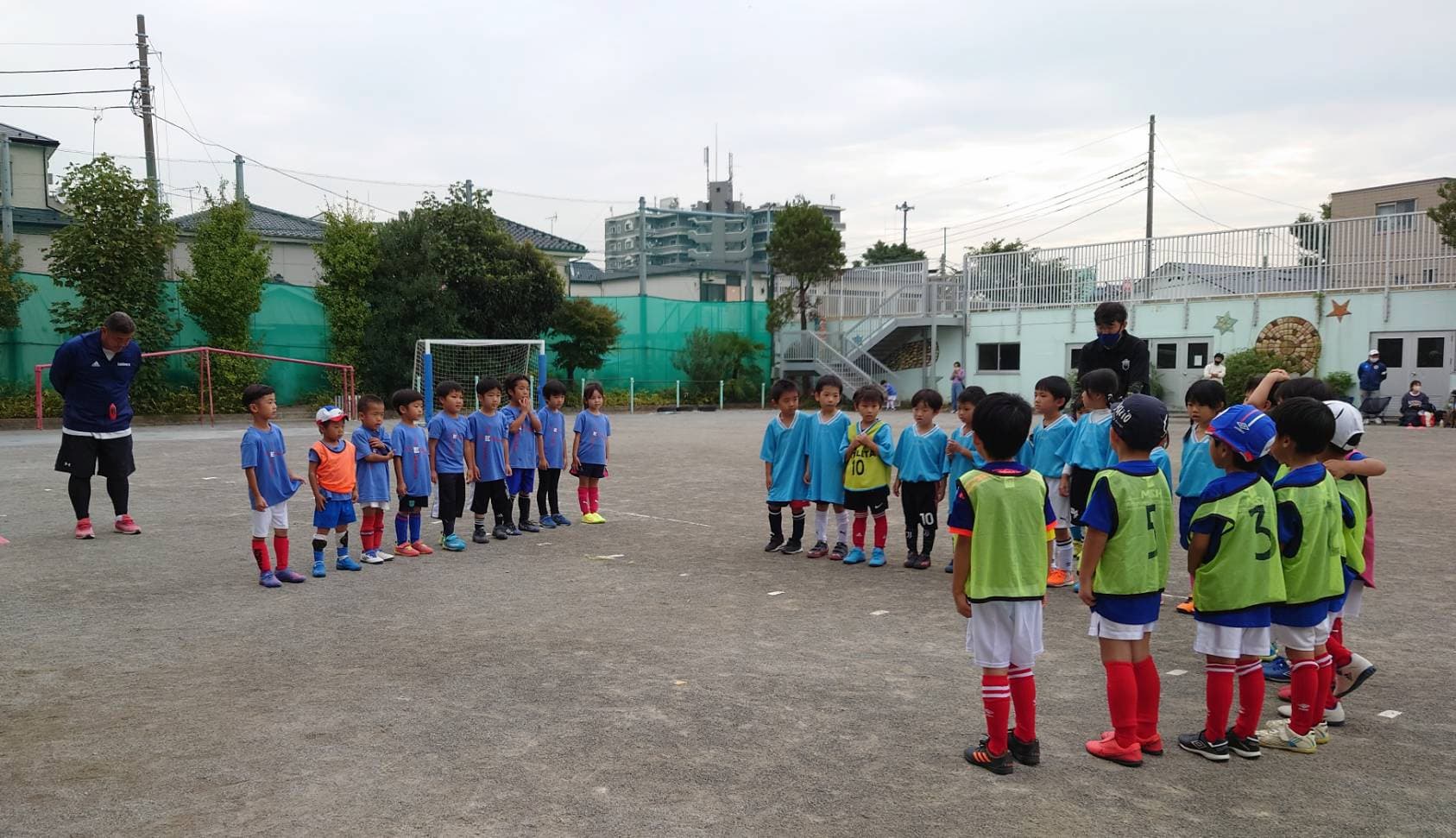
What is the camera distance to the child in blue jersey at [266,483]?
6914mm

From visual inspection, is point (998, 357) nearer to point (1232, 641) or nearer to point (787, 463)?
point (787, 463)

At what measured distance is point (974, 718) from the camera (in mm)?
4281

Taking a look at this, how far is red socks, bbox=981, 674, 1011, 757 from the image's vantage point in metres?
3.71

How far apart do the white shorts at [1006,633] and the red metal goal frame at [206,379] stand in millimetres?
23597

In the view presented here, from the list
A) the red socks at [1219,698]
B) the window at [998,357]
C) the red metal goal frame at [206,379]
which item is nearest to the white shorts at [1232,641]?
the red socks at [1219,698]

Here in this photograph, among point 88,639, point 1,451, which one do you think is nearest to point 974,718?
point 88,639

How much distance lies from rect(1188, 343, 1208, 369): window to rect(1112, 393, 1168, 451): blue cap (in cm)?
2684

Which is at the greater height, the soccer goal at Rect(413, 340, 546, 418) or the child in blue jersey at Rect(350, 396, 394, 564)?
the soccer goal at Rect(413, 340, 546, 418)

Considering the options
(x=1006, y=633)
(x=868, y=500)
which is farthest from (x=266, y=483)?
(x=1006, y=633)

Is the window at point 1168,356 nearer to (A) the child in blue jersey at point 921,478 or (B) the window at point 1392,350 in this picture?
(B) the window at point 1392,350

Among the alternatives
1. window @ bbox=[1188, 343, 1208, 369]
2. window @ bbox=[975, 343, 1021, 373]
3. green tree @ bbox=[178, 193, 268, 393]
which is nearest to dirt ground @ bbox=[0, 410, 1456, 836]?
green tree @ bbox=[178, 193, 268, 393]

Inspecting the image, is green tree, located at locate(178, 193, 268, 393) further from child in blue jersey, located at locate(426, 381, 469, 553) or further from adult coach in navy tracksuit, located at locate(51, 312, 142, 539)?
child in blue jersey, located at locate(426, 381, 469, 553)

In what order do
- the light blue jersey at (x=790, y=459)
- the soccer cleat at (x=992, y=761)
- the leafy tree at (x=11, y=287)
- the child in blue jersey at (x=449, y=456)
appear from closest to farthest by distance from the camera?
the soccer cleat at (x=992, y=761), the light blue jersey at (x=790, y=459), the child in blue jersey at (x=449, y=456), the leafy tree at (x=11, y=287)

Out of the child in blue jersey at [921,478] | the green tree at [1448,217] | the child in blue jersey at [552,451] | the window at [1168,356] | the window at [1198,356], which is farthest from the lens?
the window at [1168,356]
